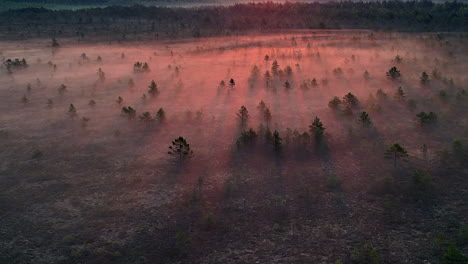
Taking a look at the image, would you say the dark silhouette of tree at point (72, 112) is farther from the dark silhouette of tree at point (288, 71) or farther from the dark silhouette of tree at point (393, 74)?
the dark silhouette of tree at point (393, 74)

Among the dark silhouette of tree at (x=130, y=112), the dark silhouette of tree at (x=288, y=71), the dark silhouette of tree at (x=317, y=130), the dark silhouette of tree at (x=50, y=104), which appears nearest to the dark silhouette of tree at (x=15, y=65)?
the dark silhouette of tree at (x=50, y=104)

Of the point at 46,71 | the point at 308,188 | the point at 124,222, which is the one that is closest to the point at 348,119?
the point at 308,188

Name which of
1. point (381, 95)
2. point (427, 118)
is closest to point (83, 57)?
point (381, 95)

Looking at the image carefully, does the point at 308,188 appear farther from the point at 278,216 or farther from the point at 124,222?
the point at 124,222

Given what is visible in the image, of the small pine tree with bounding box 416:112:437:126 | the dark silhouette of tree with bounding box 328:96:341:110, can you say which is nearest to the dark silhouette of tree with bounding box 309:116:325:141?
the dark silhouette of tree with bounding box 328:96:341:110

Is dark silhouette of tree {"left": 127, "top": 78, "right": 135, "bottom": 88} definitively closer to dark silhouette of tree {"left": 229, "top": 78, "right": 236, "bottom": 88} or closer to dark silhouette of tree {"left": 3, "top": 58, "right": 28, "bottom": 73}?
dark silhouette of tree {"left": 229, "top": 78, "right": 236, "bottom": 88}

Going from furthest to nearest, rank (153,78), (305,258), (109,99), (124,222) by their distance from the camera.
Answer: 1. (153,78)
2. (109,99)
3. (124,222)
4. (305,258)
